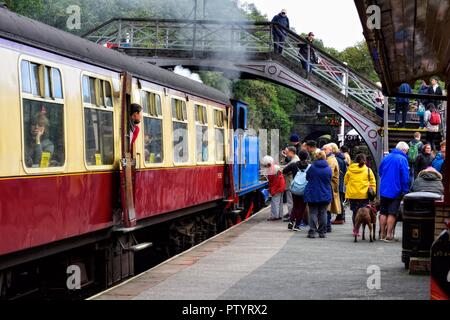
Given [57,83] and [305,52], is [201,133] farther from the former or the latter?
[305,52]

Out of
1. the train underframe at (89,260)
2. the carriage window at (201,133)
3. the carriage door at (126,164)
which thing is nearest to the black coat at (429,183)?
the train underframe at (89,260)

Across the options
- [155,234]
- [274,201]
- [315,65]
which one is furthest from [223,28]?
[155,234]

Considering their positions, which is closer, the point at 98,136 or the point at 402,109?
the point at 98,136

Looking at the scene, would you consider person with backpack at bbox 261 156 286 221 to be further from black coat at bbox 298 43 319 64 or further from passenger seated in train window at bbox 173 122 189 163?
black coat at bbox 298 43 319 64

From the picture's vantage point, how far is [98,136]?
11.0m

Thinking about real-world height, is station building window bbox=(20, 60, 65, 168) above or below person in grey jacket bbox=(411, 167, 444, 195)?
above

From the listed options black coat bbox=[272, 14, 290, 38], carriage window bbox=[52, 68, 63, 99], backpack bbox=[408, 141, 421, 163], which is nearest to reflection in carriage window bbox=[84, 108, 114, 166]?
carriage window bbox=[52, 68, 63, 99]

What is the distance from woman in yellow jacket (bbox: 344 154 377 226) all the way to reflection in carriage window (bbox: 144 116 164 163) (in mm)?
5154

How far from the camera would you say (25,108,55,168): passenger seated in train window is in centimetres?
880

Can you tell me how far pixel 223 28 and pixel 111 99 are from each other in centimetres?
1729

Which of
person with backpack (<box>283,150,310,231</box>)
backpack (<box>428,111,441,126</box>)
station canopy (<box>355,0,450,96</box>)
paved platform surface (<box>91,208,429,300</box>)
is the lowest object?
paved platform surface (<box>91,208,429,300</box>)

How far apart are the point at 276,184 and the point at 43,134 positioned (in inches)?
496

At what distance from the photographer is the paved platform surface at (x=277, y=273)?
404 inches

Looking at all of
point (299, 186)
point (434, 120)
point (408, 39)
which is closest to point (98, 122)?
point (408, 39)
